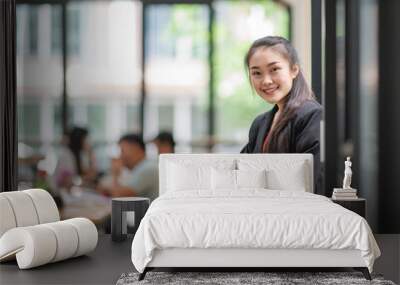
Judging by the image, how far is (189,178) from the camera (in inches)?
262

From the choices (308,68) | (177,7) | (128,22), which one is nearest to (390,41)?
(308,68)

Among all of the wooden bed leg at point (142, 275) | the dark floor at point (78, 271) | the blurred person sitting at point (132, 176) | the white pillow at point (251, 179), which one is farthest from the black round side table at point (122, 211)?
the wooden bed leg at point (142, 275)

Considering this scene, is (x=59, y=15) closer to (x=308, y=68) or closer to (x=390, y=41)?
(x=308, y=68)

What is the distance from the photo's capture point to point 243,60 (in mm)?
7254

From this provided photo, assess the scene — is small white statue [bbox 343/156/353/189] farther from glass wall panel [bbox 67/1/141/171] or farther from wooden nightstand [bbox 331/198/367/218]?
glass wall panel [bbox 67/1/141/171]

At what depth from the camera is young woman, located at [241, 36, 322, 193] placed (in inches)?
283

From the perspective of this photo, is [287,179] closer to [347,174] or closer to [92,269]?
[347,174]

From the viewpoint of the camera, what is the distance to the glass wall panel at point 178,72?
7277mm

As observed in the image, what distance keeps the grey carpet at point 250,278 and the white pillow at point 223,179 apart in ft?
5.05

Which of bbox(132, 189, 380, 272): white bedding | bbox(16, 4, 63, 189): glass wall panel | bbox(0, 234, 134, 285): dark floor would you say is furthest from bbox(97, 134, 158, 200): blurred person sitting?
bbox(132, 189, 380, 272): white bedding

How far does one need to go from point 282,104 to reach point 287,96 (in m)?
0.10

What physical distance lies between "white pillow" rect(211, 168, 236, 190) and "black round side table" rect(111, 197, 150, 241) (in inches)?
28.9

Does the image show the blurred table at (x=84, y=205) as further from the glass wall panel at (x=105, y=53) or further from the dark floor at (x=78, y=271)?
the dark floor at (x=78, y=271)

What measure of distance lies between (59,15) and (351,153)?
3.43 m
